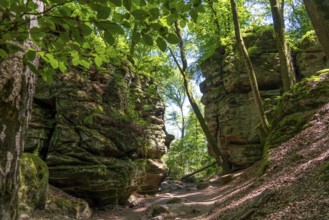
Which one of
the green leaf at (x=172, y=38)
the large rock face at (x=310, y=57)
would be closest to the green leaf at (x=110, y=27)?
the green leaf at (x=172, y=38)

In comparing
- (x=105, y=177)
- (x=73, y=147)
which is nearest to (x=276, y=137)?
(x=105, y=177)

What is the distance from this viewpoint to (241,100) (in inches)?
869

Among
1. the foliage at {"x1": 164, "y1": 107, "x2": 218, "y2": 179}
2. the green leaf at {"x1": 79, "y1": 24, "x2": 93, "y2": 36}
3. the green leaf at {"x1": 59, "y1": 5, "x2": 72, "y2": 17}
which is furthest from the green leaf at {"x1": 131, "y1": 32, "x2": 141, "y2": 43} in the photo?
the foliage at {"x1": 164, "y1": 107, "x2": 218, "y2": 179}

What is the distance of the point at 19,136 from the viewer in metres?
1.72

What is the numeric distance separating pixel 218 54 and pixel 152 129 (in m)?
9.77

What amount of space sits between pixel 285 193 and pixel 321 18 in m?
5.16

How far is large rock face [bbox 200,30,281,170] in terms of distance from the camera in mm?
20812

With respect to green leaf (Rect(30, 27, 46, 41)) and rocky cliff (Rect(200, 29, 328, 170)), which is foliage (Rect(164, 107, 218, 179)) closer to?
rocky cliff (Rect(200, 29, 328, 170))

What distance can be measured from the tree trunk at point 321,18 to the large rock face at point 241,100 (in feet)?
61.2

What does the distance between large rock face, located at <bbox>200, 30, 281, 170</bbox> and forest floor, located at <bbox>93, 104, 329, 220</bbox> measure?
27.7ft

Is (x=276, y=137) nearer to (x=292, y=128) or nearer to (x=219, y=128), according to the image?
(x=292, y=128)

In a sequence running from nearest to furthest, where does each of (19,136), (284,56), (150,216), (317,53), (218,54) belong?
1. (19,136)
2. (150,216)
3. (284,56)
4. (317,53)
5. (218,54)

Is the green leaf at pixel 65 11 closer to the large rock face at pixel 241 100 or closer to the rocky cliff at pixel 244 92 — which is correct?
the rocky cliff at pixel 244 92

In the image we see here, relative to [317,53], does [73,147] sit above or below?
below
